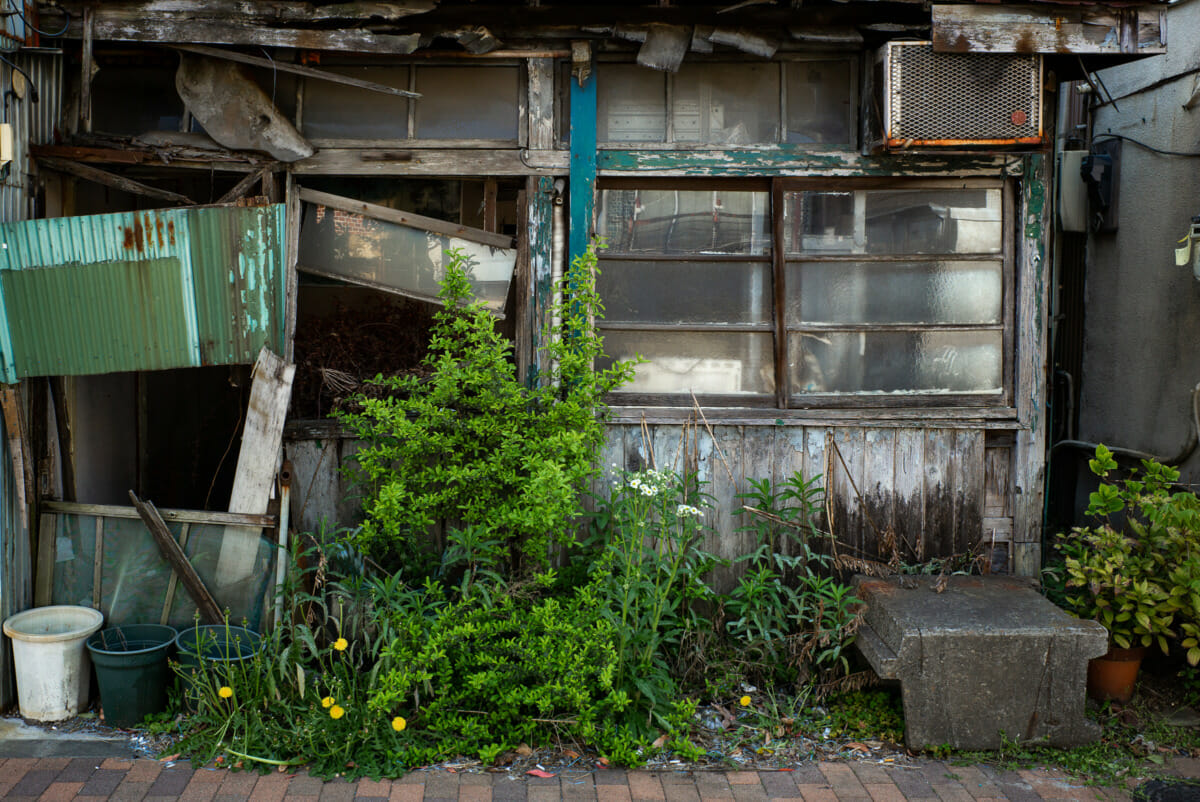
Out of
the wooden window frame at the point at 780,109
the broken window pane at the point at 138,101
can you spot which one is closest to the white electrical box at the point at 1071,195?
the wooden window frame at the point at 780,109

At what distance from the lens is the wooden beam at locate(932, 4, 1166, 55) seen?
4.99m

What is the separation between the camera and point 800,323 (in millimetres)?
5648

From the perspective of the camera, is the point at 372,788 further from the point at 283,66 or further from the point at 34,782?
the point at 283,66

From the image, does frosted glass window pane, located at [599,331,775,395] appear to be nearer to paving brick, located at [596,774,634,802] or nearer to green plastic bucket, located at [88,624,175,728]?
paving brick, located at [596,774,634,802]

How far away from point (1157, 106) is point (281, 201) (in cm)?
623

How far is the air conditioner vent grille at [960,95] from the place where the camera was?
504cm

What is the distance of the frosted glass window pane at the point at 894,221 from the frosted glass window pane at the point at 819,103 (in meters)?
0.36

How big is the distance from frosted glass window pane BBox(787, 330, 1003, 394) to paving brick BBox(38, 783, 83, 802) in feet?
14.2

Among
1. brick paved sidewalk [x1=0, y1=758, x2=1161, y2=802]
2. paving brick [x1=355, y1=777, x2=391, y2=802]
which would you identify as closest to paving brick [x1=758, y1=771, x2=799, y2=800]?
brick paved sidewalk [x1=0, y1=758, x2=1161, y2=802]

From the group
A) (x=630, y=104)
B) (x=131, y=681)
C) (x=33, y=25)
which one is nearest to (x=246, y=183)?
(x=33, y=25)

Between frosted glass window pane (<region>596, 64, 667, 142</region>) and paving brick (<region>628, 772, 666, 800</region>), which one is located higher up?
frosted glass window pane (<region>596, 64, 667, 142</region>)

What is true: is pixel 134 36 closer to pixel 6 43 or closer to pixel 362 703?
pixel 6 43

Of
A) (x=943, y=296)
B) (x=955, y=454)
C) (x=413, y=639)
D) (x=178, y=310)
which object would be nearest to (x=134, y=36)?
(x=178, y=310)

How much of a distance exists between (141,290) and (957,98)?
4688 millimetres
